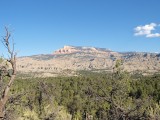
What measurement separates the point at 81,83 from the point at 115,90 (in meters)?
81.6

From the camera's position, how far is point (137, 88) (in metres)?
114

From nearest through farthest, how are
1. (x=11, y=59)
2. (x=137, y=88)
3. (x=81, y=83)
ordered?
1. (x=11, y=59)
2. (x=137, y=88)
3. (x=81, y=83)

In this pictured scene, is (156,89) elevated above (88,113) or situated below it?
above

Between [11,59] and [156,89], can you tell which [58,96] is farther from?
[11,59]

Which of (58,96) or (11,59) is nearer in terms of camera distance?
(11,59)

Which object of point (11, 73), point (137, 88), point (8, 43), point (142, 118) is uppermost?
point (8, 43)

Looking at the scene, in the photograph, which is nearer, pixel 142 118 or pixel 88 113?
pixel 142 118

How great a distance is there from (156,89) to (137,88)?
8734 millimetres

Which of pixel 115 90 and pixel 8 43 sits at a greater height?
pixel 8 43

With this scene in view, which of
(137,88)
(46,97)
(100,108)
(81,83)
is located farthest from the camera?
(81,83)

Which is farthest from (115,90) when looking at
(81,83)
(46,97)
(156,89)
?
(81,83)

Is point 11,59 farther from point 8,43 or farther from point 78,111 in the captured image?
point 78,111

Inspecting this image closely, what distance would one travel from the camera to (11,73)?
14.7 meters

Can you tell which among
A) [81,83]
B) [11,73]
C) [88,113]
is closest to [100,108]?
[88,113]
